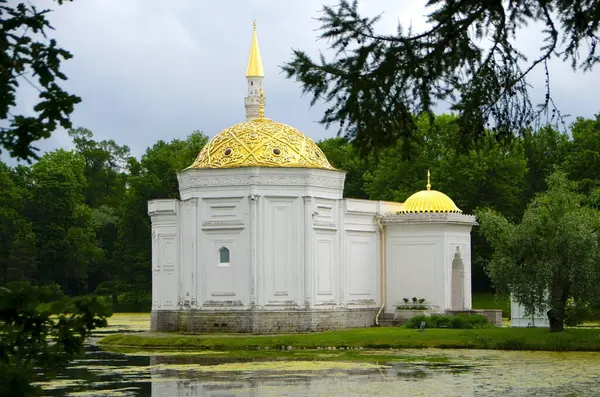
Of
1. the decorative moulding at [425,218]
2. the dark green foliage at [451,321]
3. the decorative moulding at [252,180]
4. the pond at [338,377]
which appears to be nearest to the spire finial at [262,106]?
the decorative moulding at [252,180]

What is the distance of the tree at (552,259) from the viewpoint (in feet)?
121

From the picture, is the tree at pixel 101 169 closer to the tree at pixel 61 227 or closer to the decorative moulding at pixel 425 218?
the tree at pixel 61 227

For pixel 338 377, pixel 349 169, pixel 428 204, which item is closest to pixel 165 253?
pixel 428 204

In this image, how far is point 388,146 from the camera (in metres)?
14.1

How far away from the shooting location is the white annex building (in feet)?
140

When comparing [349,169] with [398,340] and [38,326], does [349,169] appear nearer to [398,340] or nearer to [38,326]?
[398,340]

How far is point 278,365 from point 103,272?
2284 inches

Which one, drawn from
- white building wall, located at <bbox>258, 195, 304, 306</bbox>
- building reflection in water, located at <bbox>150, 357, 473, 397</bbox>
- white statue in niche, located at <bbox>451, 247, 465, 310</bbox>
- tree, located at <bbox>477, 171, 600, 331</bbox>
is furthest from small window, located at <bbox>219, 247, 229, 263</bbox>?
building reflection in water, located at <bbox>150, 357, 473, 397</bbox>

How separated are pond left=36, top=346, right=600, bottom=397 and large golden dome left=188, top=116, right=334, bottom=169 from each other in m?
10.3

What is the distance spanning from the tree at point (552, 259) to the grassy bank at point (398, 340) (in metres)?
1.10

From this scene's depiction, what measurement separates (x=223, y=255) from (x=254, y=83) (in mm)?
8491

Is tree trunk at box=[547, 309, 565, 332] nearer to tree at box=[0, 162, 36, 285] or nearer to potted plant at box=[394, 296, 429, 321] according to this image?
potted plant at box=[394, 296, 429, 321]

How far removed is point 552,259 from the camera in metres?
37.2

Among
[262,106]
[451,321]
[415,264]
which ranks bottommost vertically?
[451,321]
